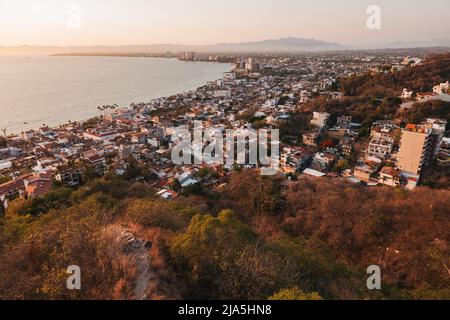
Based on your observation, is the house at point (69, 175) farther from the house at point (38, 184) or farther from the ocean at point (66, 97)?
the ocean at point (66, 97)

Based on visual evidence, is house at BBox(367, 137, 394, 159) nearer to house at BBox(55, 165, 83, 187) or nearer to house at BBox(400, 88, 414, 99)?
house at BBox(400, 88, 414, 99)

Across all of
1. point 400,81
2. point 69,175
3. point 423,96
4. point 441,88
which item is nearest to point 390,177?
point 423,96

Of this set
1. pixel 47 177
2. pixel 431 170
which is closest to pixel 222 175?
pixel 47 177

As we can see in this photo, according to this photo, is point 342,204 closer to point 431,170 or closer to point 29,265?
point 431,170

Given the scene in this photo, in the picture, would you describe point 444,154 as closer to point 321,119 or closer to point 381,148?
point 381,148

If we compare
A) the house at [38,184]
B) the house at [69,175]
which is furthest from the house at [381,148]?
the house at [38,184]

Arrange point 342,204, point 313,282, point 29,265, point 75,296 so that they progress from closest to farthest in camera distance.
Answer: point 75,296 < point 29,265 < point 313,282 < point 342,204
